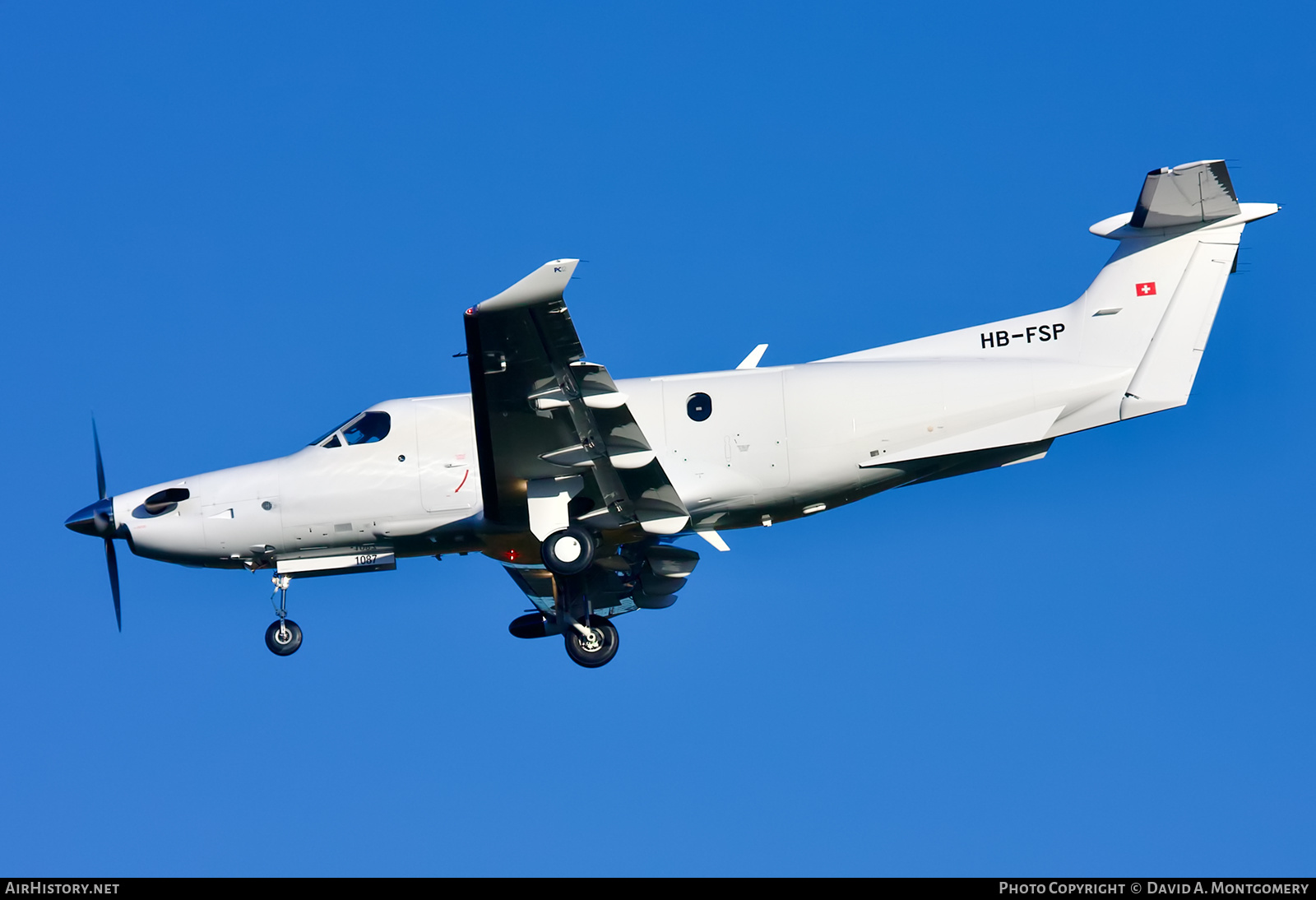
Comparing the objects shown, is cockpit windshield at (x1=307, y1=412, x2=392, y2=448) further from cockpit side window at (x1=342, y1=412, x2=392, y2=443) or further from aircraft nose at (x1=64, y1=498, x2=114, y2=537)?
aircraft nose at (x1=64, y1=498, x2=114, y2=537)

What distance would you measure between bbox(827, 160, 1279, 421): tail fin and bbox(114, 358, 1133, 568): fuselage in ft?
1.16

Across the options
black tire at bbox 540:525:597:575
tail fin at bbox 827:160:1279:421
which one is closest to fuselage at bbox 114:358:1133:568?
tail fin at bbox 827:160:1279:421

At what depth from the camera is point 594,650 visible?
23094 millimetres

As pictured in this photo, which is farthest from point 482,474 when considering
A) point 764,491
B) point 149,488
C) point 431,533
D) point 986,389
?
point 986,389

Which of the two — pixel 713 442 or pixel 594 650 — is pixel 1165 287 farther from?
pixel 594 650

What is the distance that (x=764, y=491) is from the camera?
2100 centimetres

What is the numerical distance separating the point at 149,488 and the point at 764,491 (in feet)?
32.3

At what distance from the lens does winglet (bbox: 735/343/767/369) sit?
22.0m

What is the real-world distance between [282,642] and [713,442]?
765cm

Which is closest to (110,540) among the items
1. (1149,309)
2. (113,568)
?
(113,568)

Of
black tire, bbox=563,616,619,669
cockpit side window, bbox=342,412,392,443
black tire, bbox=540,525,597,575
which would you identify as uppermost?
cockpit side window, bbox=342,412,392,443

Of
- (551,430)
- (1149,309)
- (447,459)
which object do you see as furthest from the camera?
(447,459)

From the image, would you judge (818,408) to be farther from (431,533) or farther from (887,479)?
(431,533)
